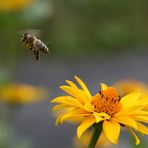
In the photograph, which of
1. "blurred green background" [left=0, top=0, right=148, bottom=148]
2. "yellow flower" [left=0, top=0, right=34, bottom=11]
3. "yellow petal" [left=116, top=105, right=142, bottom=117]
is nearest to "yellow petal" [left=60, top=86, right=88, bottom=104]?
"yellow petal" [left=116, top=105, right=142, bottom=117]

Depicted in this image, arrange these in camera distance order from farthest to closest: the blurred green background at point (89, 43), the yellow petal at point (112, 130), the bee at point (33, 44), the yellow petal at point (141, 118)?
1. the blurred green background at point (89, 43)
2. the bee at point (33, 44)
3. the yellow petal at point (141, 118)
4. the yellow petal at point (112, 130)

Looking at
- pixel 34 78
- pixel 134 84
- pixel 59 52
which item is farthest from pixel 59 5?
pixel 134 84

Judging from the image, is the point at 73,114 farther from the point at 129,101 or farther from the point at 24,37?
the point at 24,37

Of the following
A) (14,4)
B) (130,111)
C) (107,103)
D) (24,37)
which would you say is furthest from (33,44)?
(14,4)

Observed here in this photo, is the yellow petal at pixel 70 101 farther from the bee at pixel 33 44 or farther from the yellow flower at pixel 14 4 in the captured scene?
the yellow flower at pixel 14 4

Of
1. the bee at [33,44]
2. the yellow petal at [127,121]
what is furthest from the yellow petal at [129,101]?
the bee at [33,44]

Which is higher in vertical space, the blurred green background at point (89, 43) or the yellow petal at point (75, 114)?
the blurred green background at point (89, 43)

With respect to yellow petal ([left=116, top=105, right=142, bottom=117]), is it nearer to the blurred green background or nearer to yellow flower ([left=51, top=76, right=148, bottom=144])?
yellow flower ([left=51, top=76, right=148, bottom=144])

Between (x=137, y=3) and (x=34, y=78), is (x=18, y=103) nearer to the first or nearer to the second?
(x=34, y=78)

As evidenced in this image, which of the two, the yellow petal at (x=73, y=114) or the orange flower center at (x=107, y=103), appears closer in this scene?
the yellow petal at (x=73, y=114)
